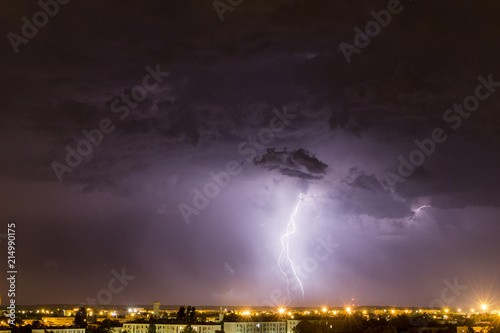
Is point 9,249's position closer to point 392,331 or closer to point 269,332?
point 392,331

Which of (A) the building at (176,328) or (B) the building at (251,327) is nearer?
(A) the building at (176,328)

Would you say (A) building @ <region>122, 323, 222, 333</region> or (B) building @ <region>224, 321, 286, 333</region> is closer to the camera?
(A) building @ <region>122, 323, 222, 333</region>

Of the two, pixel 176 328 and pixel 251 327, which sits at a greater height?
pixel 176 328

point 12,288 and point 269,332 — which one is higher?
point 12,288

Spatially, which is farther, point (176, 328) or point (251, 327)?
point (251, 327)

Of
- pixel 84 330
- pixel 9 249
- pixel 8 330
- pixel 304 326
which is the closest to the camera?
pixel 9 249

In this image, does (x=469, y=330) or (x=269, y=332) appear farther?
(x=269, y=332)

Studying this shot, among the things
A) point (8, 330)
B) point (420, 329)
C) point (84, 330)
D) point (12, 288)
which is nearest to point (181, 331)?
point (84, 330)

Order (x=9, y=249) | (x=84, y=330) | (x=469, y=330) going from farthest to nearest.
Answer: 1. (x=84, y=330)
2. (x=469, y=330)
3. (x=9, y=249)
